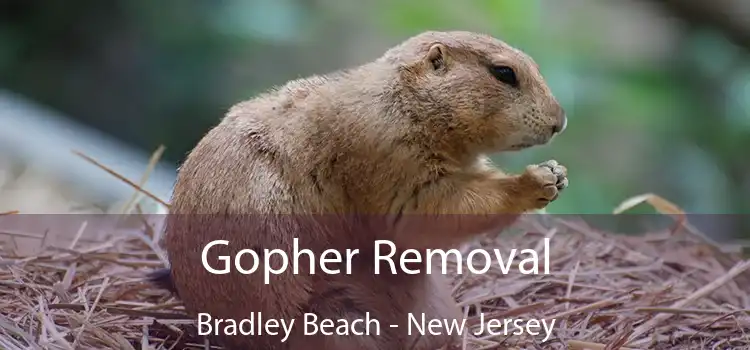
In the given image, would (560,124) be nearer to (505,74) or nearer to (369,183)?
(505,74)

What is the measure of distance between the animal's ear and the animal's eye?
103 millimetres

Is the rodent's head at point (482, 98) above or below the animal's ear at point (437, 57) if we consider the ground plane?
below

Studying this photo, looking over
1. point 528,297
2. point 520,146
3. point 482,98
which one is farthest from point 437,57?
point 528,297

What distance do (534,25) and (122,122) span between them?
215 cm

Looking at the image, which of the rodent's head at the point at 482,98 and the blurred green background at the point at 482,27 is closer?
the rodent's head at the point at 482,98

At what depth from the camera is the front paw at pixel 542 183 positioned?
5.38ft

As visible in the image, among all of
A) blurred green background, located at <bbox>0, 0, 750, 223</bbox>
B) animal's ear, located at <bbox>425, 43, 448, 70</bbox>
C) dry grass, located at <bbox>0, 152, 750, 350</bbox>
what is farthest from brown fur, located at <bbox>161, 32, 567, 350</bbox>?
blurred green background, located at <bbox>0, 0, 750, 223</bbox>

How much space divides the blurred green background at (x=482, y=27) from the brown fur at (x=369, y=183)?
0.69m

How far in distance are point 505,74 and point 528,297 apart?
57 centimetres

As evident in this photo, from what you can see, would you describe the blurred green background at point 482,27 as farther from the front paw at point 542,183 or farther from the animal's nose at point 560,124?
the front paw at point 542,183

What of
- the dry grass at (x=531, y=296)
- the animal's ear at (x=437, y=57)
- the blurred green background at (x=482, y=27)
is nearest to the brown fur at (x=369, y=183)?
the animal's ear at (x=437, y=57)

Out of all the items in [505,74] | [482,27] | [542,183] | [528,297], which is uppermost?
[482,27]

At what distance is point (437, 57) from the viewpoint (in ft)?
5.62

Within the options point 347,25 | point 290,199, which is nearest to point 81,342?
point 290,199
